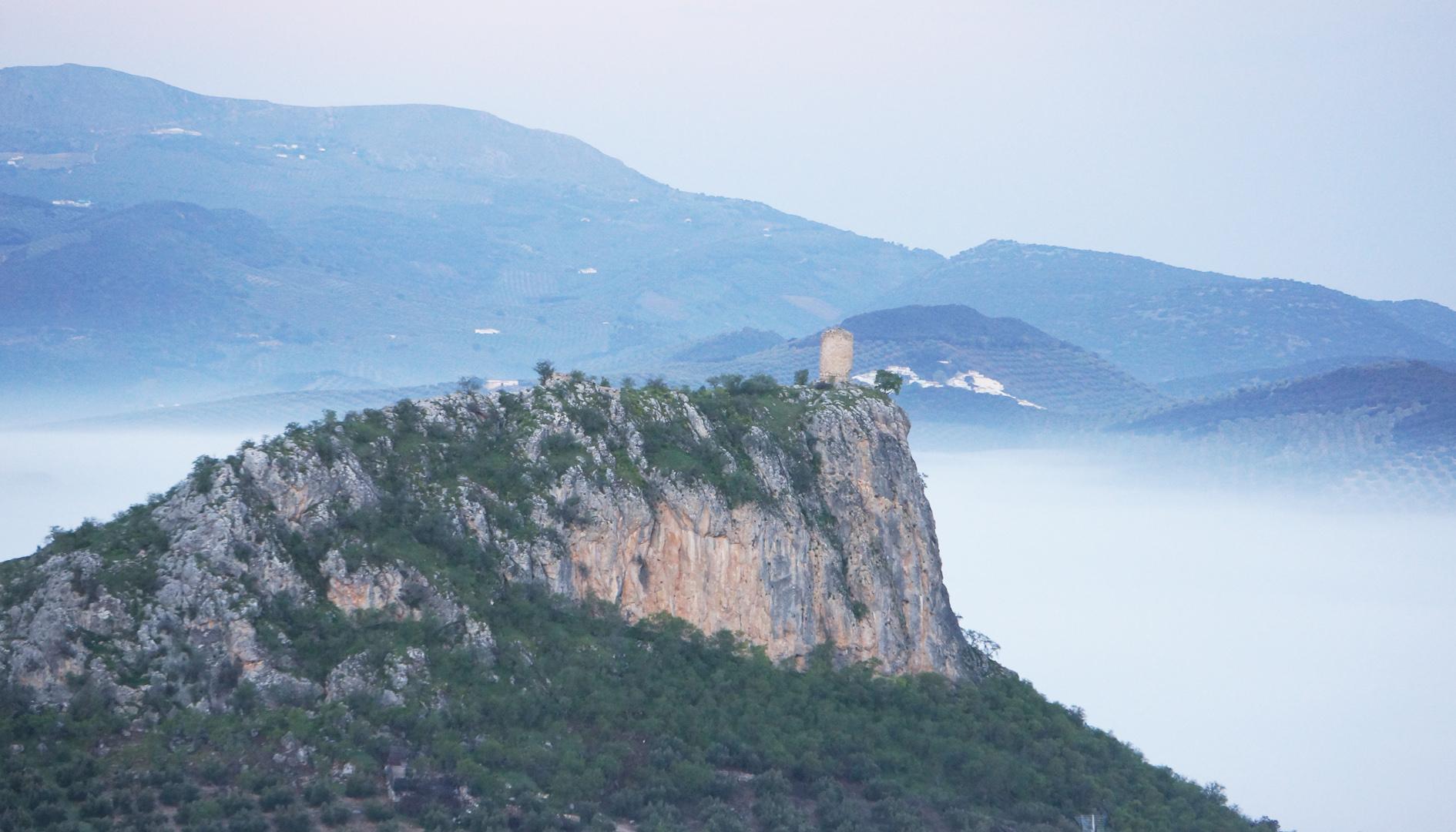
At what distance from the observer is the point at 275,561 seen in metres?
39.2

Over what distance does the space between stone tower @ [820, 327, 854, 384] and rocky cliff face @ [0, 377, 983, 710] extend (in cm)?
271

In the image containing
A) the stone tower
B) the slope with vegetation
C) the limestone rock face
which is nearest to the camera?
the slope with vegetation

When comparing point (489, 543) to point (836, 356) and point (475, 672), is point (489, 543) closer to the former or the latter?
point (475, 672)

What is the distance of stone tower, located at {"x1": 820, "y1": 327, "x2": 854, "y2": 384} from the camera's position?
56906 millimetres

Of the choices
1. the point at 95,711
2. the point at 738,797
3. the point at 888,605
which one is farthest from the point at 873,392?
the point at 95,711

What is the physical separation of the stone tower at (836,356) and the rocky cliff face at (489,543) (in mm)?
2713

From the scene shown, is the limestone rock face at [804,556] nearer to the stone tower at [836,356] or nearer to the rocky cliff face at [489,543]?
the rocky cliff face at [489,543]

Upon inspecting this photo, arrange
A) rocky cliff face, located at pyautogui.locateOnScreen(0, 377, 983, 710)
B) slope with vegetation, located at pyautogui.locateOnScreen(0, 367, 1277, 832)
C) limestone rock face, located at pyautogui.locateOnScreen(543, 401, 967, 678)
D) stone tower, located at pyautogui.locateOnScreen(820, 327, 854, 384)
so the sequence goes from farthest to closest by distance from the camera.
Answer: stone tower, located at pyautogui.locateOnScreen(820, 327, 854, 384)
limestone rock face, located at pyautogui.locateOnScreen(543, 401, 967, 678)
rocky cliff face, located at pyautogui.locateOnScreen(0, 377, 983, 710)
slope with vegetation, located at pyautogui.locateOnScreen(0, 367, 1277, 832)

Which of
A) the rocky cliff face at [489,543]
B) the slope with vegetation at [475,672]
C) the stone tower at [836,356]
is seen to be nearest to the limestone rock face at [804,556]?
the rocky cliff face at [489,543]

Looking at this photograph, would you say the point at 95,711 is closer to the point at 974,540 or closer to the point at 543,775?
the point at 543,775

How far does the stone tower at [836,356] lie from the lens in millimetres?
56906

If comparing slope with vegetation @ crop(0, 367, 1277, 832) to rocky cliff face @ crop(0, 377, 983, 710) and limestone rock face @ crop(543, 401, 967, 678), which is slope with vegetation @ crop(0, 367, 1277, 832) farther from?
limestone rock face @ crop(543, 401, 967, 678)

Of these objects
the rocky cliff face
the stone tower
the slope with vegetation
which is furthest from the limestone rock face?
the stone tower

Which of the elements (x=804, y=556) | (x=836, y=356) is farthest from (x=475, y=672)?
(x=836, y=356)
